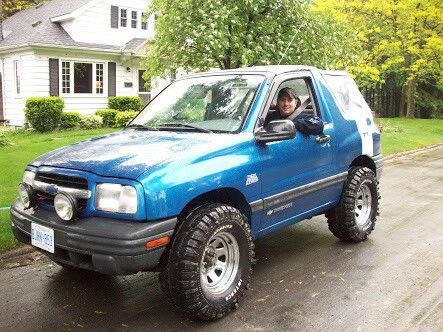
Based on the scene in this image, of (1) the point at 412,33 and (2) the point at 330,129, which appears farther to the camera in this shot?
(1) the point at 412,33

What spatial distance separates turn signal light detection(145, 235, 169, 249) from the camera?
3.29 m

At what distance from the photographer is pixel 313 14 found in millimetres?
12609

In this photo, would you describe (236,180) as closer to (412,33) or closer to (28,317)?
(28,317)

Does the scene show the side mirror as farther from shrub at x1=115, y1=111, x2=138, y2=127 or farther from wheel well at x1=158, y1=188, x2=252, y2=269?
shrub at x1=115, y1=111, x2=138, y2=127

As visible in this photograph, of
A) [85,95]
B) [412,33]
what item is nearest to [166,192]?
[85,95]

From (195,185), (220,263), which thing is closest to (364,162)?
(220,263)

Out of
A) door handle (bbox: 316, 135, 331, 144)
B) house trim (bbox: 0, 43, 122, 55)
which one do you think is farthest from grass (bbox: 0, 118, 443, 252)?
house trim (bbox: 0, 43, 122, 55)

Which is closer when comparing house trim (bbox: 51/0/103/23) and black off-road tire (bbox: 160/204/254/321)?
black off-road tire (bbox: 160/204/254/321)

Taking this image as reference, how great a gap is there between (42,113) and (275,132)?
14563 mm

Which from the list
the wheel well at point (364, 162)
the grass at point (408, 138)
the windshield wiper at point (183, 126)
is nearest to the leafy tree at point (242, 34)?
the grass at point (408, 138)

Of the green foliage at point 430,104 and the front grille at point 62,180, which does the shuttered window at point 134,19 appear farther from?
the front grille at point 62,180

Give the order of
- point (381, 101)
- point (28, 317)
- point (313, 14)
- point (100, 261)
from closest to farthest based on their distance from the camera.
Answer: point (100, 261) → point (28, 317) → point (313, 14) → point (381, 101)

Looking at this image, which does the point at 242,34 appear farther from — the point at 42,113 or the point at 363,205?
the point at 42,113

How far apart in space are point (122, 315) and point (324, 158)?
95.5 inches
